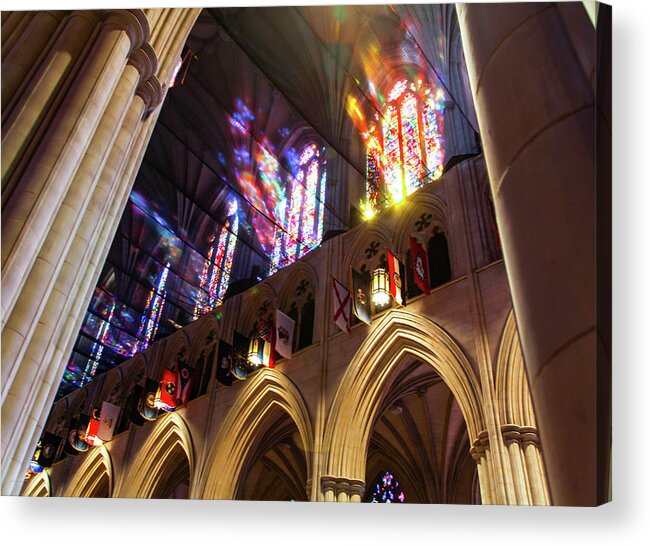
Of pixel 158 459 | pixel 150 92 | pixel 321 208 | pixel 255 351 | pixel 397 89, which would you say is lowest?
pixel 158 459

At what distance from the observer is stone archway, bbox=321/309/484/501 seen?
8461 mm

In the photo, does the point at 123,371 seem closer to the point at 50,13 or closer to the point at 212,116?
the point at 212,116

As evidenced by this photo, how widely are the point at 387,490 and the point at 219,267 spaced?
6.97 m

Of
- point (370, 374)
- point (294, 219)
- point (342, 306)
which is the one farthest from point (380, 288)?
point (294, 219)

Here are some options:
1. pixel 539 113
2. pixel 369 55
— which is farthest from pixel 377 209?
pixel 539 113

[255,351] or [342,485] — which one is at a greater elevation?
[255,351]

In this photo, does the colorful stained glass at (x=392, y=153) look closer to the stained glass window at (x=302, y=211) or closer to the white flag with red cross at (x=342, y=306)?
the stained glass window at (x=302, y=211)

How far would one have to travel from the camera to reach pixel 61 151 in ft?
12.8

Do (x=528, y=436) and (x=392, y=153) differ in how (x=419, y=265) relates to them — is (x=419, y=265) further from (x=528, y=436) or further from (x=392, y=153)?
(x=392, y=153)

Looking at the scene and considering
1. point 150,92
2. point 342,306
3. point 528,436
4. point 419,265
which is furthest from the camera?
point 342,306

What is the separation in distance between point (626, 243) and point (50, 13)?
14.5 ft

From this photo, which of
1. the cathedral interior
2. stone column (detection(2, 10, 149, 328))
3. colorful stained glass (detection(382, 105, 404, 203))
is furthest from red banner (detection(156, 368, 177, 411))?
stone column (detection(2, 10, 149, 328))

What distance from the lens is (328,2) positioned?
5117mm

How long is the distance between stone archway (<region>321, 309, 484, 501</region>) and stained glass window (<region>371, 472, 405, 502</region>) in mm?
3696
